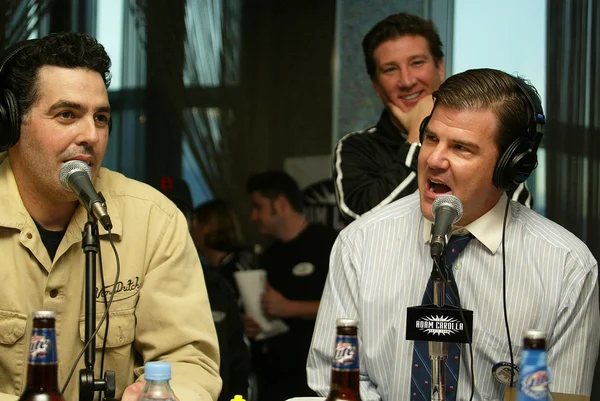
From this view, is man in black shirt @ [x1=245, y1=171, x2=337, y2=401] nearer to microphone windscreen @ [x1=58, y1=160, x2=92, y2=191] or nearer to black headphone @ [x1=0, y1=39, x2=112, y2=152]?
black headphone @ [x1=0, y1=39, x2=112, y2=152]

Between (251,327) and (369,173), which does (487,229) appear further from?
(251,327)

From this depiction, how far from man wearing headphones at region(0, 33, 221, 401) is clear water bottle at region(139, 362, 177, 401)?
2.28 feet

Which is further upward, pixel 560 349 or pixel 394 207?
pixel 394 207

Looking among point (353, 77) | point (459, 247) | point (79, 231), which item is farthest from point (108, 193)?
point (353, 77)

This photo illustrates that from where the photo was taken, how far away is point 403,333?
2.30 metres

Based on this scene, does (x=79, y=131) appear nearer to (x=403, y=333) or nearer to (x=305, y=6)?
(x=403, y=333)

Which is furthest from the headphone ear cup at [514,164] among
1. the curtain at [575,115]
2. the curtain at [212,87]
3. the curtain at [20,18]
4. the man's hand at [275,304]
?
the curtain at [20,18]

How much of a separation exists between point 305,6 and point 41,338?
3.01 m

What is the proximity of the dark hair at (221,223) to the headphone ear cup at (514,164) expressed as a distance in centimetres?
214

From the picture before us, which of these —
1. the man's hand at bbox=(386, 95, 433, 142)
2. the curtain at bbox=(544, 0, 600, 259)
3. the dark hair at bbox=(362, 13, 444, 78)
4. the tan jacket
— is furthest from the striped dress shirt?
the curtain at bbox=(544, 0, 600, 259)

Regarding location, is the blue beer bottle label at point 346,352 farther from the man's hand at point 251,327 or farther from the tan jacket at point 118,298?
the man's hand at point 251,327

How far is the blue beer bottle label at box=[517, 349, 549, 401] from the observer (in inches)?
56.6

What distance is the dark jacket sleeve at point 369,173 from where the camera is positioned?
2.97 m

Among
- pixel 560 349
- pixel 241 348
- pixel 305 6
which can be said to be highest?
pixel 305 6
